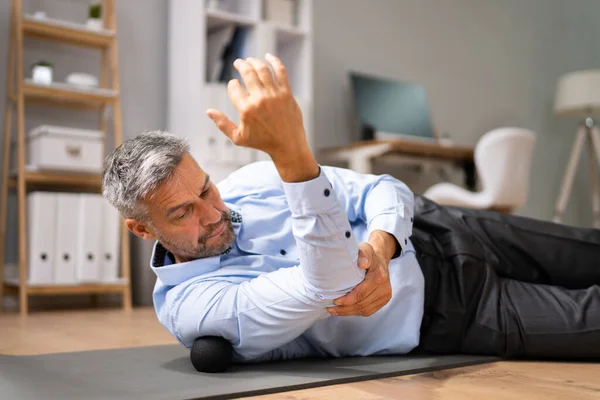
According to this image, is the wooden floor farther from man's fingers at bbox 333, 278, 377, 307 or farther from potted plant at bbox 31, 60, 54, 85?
potted plant at bbox 31, 60, 54, 85

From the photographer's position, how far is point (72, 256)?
10.2 feet

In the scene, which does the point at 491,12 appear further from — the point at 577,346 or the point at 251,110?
the point at 251,110

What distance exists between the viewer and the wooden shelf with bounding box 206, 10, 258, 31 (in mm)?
3445

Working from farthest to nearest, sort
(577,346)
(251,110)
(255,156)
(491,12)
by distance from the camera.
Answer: (491,12)
(255,156)
(577,346)
(251,110)

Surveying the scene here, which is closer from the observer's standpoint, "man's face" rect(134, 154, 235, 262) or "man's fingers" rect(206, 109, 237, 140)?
"man's fingers" rect(206, 109, 237, 140)

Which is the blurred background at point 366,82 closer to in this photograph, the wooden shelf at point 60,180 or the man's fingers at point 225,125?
the wooden shelf at point 60,180

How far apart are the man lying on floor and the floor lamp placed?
3.73 meters

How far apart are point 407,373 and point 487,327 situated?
10.4 inches

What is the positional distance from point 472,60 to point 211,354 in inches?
174

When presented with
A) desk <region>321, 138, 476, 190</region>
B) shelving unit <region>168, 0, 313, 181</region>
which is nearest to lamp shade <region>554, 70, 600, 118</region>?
desk <region>321, 138, 476, 190</region>

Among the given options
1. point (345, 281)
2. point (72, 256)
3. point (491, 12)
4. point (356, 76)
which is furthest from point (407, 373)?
point (491, 12)

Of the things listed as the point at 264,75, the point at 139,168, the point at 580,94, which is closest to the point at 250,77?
the point at 264,75

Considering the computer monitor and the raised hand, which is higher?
the computer monitor

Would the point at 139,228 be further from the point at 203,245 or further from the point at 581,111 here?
the point at 581,111
